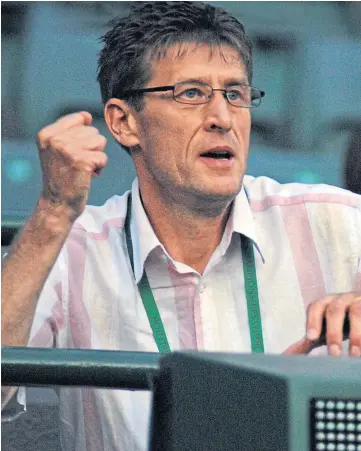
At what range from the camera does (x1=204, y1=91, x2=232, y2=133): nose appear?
81.0 inches

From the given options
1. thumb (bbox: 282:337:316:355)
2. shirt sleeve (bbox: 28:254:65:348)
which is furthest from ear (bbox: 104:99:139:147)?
thumb (bbox: 282:337:316:355)

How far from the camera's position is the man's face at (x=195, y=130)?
203 cm

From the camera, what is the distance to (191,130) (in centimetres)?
209

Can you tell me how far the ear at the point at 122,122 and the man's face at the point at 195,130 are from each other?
0.03 meters

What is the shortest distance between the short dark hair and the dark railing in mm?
1044

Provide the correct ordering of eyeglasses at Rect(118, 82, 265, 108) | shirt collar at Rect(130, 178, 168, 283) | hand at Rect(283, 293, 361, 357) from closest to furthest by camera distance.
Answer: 1. hand at Rect(283, 293, 361, 357)
2. shirt collar at Rect(130, 178, 168, 283)
3. eyeglasses at Rect(118, 82, 265, 108)

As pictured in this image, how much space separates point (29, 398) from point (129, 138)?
0.58m

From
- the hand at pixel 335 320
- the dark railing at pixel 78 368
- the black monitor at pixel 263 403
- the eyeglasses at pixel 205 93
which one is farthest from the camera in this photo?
the eyeglasses at pixel 205 93

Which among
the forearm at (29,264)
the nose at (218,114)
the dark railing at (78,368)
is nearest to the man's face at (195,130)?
the nose at (218,114)

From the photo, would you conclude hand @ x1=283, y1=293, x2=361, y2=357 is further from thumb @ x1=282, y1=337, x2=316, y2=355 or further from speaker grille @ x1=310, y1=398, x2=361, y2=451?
speaker grille @ x1=310, y1=398, x2=361, y2=451

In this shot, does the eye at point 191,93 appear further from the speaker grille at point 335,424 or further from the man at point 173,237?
the speaker grille at point 335,424

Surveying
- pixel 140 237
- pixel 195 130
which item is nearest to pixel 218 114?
pixel 195 130

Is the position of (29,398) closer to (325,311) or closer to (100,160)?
(100,160)

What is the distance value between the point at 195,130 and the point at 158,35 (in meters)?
0.22
